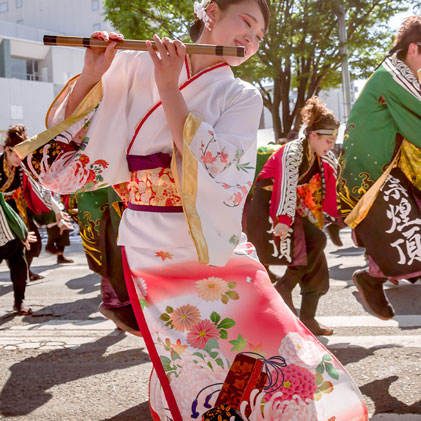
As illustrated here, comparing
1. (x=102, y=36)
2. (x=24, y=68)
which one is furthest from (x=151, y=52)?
(x=24, y=68)

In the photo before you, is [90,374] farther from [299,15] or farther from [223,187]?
[299,15]

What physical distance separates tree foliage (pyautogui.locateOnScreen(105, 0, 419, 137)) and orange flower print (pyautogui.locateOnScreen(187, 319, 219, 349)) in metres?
12.6

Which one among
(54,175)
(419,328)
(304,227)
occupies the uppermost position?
(54,175)

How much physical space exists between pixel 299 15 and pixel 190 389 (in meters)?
13.7

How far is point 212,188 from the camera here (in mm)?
→ 1773

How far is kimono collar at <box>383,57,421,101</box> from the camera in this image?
10.7 feet

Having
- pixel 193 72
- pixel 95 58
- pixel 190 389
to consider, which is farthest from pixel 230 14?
pixel 190 389

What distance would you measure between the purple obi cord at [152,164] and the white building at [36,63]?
23.9 meters

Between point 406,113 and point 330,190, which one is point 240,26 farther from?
point 330,190

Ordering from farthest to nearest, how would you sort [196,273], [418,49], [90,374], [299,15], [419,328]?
[299,15]
[419,328]
[90,374]
[418,49]
[196,273]

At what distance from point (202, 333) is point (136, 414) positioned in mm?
1328

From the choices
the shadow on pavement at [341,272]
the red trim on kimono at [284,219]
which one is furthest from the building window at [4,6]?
the red trim on kimono at [284,219]

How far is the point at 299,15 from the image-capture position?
14.5m

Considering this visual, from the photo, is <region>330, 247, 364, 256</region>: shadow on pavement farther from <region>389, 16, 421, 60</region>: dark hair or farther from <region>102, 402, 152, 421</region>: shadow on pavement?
<region>102, 402, 152, 421</region>: shadow on pavement
